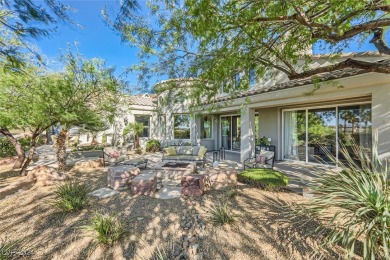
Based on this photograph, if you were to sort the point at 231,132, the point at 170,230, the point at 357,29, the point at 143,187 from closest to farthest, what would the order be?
the point at 357,29 < the point at 170,230 < the point at 143,187 < the point at 231,132

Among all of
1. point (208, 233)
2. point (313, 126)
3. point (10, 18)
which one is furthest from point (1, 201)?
point (313, 126)

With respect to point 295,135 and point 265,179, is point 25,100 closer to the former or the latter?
point 265,179

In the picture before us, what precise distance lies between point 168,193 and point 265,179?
330cm

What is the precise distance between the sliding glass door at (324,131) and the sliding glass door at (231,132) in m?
4.02

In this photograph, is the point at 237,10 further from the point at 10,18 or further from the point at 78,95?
the point at 78,95

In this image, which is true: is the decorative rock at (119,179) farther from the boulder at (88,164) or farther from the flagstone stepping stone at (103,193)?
the boulder at (88,164)

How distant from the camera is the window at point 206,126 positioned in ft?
54.6

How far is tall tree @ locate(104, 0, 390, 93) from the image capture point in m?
3.64

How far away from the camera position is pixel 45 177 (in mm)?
7176

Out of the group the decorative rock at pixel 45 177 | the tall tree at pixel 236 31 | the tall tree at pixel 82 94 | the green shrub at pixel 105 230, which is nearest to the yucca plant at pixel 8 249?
the green shrub at pixel 105 230

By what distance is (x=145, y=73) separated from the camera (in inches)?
248

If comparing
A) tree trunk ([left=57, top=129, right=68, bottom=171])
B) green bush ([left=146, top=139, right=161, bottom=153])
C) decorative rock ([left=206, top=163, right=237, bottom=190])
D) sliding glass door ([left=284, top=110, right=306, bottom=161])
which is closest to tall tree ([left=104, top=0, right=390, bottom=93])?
decorative rock ([left=206, top=163, right=237, bottom=190])

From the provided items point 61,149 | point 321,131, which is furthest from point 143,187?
point 321,131

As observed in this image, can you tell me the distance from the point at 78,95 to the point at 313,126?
37.5ft
